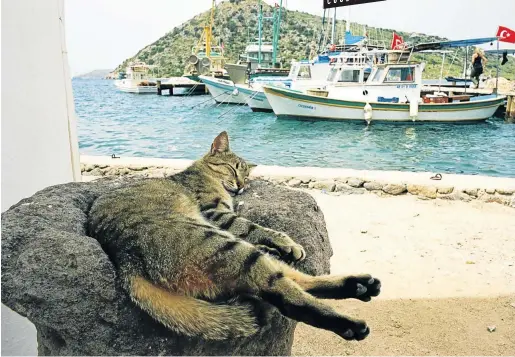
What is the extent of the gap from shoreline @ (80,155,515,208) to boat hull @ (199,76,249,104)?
14.0 m

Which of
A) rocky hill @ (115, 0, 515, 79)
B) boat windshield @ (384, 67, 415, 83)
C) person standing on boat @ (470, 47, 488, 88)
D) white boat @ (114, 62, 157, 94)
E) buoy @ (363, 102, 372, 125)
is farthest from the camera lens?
white boat @ (114, 62, 157, 94)

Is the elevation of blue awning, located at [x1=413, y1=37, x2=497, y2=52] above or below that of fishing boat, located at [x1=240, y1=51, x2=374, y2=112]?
above

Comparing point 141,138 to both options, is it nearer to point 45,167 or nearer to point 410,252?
point 410,252

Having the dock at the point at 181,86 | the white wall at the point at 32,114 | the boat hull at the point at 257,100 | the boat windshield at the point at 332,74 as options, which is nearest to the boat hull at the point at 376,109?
the boat windshield at the point at 332,74

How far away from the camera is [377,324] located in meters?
3.08

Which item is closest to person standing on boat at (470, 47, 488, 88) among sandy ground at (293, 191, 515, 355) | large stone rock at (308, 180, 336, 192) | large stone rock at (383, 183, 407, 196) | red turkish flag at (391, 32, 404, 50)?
red turkish flag at (391, 32, 404, 50)

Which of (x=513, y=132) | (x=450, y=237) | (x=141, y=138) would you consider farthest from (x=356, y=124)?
(x=450, y=237)

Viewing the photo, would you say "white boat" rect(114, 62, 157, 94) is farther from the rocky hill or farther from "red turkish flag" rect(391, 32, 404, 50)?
"red turkish flag" rect(391, 32, 404, 50)

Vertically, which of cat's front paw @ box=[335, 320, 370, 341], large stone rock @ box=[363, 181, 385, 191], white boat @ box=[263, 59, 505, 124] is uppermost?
cat's front paw @ box=[335, 320, 370, 341]

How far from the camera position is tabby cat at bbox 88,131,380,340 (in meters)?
1.29

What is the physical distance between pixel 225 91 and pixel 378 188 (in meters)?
16.4

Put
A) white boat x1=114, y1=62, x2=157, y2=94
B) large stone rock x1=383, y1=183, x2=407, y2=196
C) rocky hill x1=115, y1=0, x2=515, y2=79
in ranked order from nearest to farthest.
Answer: large stone rock x1=383, y1=183, x2=407, y2=196
rocky hill x1=115, y1=0, x2=515, y2=79
white boat x1=114, y1=62, x2=157, y2=94

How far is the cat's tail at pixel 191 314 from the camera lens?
50.9 inches

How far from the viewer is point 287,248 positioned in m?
1.58
